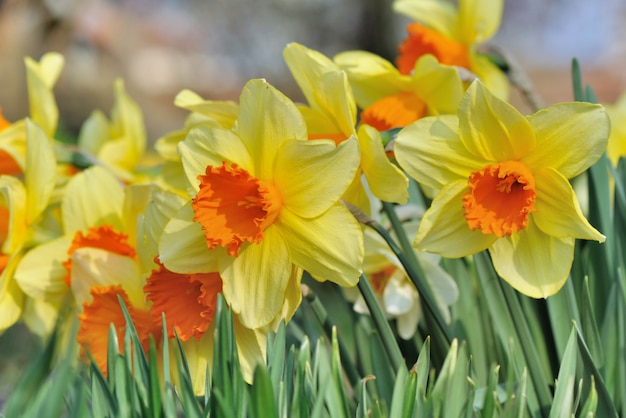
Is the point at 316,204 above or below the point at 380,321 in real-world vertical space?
above

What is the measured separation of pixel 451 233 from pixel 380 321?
15 centimetres

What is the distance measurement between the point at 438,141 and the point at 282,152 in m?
0.20

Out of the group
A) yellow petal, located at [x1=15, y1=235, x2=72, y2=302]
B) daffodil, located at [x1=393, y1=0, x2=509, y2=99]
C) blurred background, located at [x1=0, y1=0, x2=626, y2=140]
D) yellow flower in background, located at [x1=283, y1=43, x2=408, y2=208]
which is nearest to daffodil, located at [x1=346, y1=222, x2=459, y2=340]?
yellow flower in background, located at [x1=283, y1=43, x2=408, y2=208]

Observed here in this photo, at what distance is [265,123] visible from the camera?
932mm

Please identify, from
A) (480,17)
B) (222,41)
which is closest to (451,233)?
(480,17)

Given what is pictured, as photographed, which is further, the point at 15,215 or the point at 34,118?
the point at 34,118

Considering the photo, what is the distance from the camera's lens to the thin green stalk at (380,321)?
972mm

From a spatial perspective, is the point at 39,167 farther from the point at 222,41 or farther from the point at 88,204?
the point at 222,41

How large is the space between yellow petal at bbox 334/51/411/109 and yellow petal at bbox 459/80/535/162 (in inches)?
9.3

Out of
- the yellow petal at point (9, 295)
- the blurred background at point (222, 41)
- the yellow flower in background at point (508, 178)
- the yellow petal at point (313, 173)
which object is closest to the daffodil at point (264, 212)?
the yellow petal at point (313, 173)

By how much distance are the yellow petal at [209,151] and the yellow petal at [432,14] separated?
1.83ft

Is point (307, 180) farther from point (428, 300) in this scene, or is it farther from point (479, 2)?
point (479, 2)

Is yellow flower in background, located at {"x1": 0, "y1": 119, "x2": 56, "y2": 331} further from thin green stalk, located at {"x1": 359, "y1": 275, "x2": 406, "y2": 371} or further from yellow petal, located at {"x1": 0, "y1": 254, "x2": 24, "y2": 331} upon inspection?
thin green stalk, located at {"x1": 359, "y1": 275, "x2": 406, "y2": 371}

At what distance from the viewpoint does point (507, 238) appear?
3.11 feet
